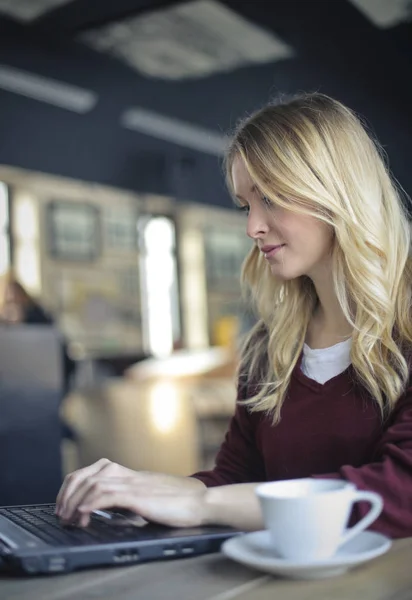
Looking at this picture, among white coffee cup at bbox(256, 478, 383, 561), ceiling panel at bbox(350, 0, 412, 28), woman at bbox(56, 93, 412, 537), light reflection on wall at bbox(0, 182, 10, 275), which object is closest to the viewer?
white coffee cup at bbox(256, 478, 383, 561)

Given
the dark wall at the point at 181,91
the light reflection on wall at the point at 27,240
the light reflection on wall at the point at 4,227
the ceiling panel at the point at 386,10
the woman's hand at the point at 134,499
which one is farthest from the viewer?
the light reflection on wall at the point at 27,240

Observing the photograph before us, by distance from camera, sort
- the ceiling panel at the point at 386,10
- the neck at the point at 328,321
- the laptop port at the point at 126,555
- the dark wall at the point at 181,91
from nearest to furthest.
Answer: the laptop port at the point at 126,555, the neck at the point at 328,321, the ceiling panel at the point at 386,10, the dark wall at the point at 181,91

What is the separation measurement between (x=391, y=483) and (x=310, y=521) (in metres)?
0.26

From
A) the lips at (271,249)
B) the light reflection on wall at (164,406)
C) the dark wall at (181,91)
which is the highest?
the dark wall at (181,91)

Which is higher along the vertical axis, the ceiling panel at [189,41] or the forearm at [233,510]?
the ceiling panel at [189,41]

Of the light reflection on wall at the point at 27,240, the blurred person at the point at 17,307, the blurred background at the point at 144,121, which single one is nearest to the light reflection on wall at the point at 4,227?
the light reflection on wall at the point at 27,240

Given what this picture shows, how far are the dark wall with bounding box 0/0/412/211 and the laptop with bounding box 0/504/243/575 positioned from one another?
136 inches

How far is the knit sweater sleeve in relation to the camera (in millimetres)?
890

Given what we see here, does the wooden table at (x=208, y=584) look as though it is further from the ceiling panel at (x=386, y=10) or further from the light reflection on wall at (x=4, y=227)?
the light reflection on wall at (x=4, y=227)

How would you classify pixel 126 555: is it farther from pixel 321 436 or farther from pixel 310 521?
pixel 321 436

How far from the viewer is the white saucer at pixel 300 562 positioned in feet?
2.27

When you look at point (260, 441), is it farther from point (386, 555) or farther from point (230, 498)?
point (386, 555)

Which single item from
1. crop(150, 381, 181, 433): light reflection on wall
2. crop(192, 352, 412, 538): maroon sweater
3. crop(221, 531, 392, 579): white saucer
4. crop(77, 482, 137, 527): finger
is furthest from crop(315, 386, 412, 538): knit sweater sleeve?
crop(150, 381, 181, 433): light reflection on wall

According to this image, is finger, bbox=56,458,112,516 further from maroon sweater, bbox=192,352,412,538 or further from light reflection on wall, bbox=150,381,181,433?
light reflection on wall, bbox=150,381,181,433
